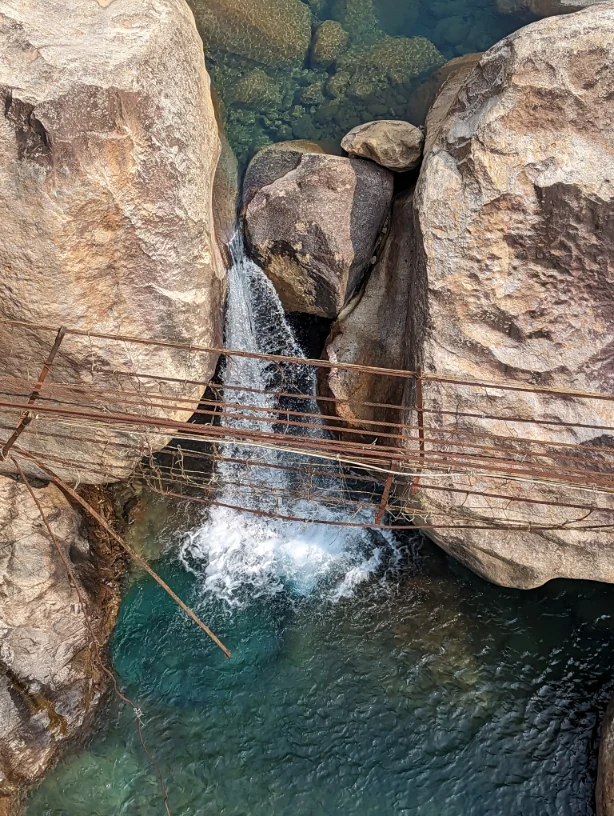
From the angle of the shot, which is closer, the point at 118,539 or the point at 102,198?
the point at 118,539

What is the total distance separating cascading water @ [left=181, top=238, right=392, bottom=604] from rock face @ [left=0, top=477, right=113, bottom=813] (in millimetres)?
1180

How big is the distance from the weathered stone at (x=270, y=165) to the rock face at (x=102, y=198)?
3.36 ft

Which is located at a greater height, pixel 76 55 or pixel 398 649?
pixel 76 55

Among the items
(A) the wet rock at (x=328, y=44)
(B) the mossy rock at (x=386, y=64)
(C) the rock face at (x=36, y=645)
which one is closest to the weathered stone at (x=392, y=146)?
(B) the mossy rock at (x=386, y=64)

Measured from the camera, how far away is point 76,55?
4.38m

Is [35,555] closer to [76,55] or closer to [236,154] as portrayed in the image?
[76,55]

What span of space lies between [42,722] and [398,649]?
10.00 ft

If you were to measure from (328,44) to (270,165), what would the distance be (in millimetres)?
2044

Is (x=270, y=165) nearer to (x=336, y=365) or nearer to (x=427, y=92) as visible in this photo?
(x=427, y=92)

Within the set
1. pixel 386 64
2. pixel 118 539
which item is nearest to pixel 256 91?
pixel 386 64

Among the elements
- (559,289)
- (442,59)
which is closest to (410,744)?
(559,289)

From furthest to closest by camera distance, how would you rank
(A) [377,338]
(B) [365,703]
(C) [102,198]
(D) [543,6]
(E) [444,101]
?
(D) [543,6], (E) [444,101], (A) [377,338], (B) [365,703], (C) [102,198]

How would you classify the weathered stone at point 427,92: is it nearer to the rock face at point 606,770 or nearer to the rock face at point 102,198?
the rock face at point 102,198

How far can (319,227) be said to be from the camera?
569cm
